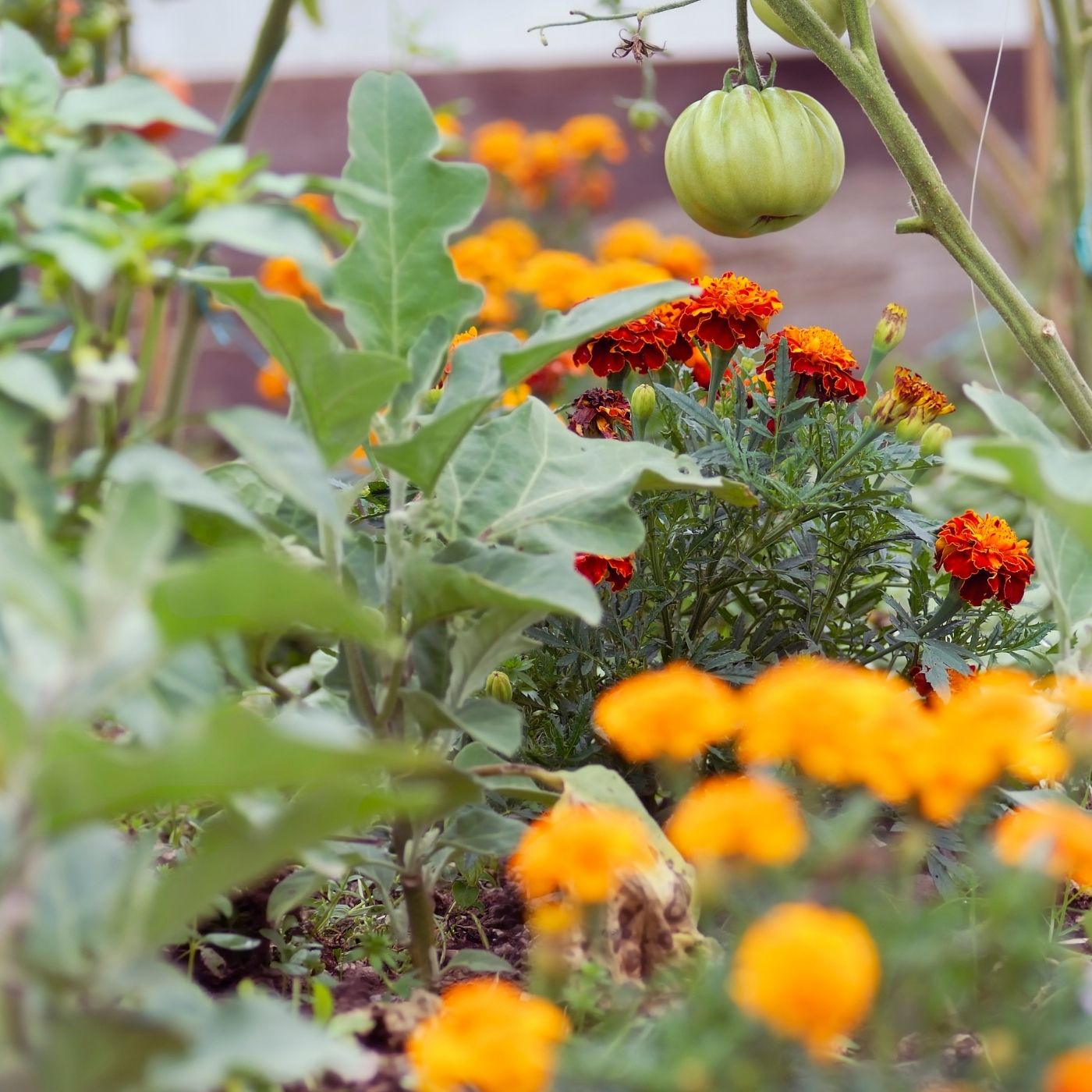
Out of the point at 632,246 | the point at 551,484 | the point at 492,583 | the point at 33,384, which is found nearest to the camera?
the point at 33,384

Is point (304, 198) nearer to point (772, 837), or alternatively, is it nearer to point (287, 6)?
point (287, 6)

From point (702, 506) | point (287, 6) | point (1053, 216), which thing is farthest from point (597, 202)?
point (702, 506)

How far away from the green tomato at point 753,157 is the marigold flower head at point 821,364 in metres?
0.09

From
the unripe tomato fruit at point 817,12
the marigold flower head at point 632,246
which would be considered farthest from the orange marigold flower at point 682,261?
the unripe tomato fruit at point 817,12

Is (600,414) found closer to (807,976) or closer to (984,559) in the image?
(984,559)

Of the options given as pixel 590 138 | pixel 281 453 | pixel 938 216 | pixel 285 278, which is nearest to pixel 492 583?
pixel 281 453

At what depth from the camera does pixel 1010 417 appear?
0.64 m

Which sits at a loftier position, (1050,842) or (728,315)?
(728,315)

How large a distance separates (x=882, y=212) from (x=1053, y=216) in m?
1.07

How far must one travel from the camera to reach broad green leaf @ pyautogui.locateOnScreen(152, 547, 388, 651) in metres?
0.40

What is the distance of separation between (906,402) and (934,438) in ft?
0.11

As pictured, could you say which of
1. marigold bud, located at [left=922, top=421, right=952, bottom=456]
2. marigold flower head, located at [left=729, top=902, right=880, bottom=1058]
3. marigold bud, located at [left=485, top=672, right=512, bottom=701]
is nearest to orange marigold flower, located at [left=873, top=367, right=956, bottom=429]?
marigold bud, located at [left=922, top=421, right=952, bottom=456]

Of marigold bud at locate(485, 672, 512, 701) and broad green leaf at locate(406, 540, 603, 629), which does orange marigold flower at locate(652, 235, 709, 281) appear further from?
broad green leaf at locate(406, 540, 603, 629)

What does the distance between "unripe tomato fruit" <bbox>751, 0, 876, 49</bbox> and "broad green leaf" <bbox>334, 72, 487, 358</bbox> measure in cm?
29
